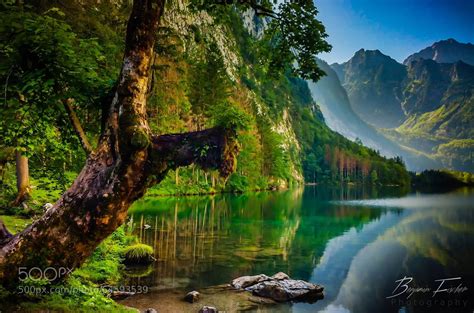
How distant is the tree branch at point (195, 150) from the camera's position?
6836mm

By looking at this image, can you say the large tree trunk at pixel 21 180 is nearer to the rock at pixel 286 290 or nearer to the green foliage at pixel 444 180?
the rock at pixel 286 290

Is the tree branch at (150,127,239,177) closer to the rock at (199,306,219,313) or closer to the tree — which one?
the tree

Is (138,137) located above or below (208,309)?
above

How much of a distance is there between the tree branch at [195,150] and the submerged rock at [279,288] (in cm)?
1254

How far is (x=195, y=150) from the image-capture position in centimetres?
698

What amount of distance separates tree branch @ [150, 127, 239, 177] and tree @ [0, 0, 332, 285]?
19mm

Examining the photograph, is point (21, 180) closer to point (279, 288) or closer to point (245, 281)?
point (245, 281)

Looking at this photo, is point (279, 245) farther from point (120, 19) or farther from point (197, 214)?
point (120, 19)

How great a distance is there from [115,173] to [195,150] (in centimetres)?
A: 150

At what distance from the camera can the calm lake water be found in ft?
61.3

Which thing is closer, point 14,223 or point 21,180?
point 14,223

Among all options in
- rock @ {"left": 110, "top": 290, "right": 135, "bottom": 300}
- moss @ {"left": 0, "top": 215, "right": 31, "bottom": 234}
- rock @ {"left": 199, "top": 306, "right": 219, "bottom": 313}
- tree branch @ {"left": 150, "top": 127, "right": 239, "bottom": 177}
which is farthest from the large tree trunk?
tree branch @ {"left": 150, "top": 127, "right": 239, "bottom": 177}

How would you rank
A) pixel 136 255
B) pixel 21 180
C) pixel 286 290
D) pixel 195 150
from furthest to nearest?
pixel 136 255 < pixel 21 180 < pixel 286 290 < pixel 195 150

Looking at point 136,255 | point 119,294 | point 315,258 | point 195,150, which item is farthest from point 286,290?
point 195,150
